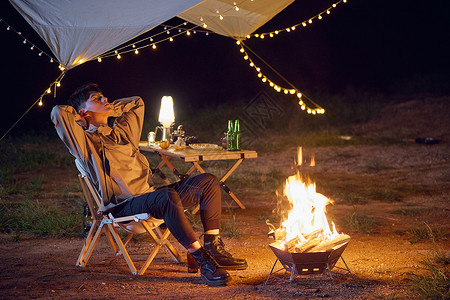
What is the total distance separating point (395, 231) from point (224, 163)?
3654 millimetres

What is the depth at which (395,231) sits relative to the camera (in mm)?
4375

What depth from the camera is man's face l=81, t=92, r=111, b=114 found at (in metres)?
3.59

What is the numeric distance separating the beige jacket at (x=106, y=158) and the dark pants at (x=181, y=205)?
0.12m

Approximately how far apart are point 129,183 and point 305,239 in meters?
1.15

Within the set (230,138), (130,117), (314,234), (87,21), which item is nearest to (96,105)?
(130,117)

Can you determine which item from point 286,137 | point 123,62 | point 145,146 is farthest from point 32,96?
point 145,146

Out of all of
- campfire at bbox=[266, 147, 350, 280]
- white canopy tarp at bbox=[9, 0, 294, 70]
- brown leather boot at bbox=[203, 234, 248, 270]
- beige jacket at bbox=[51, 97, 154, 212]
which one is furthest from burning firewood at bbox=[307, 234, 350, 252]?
white canopy tarp at bbox=[9, 0, 294, 70]

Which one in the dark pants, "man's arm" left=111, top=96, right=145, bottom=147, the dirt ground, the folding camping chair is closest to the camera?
the dirt ground

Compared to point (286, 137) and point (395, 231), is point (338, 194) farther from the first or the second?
point (286, 137)

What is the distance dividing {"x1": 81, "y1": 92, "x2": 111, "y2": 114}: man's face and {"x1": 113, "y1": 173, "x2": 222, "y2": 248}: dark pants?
654 mm

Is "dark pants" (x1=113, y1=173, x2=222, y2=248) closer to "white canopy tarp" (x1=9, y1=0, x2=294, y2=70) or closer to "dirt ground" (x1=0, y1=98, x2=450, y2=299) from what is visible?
"dirt ground" (x1=0, y1=98, x2=450, y2=299)

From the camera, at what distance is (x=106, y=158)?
11.3 ft

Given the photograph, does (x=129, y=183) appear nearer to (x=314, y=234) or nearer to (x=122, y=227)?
(x=122, y=227)

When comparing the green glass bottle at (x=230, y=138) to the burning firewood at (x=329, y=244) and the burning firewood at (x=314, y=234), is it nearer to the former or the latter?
the burning firewood at (x=314, y=234)
